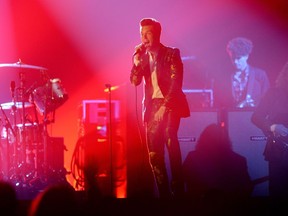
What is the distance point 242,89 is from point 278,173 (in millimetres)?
2237

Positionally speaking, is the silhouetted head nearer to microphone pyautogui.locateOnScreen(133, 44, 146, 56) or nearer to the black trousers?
the black trousers

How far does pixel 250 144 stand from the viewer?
6523 millimetres

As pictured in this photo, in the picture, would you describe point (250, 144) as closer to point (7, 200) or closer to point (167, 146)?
point (167, 146)

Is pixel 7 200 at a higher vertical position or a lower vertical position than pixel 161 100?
lower

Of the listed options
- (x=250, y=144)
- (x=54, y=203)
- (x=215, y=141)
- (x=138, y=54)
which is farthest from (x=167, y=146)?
(x=54, y=203)

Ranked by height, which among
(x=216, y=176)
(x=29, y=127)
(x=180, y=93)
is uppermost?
(x=180, y=93)

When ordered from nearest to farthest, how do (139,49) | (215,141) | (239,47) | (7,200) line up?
(7,200)
(139,49)
(215,141)
(239,47)

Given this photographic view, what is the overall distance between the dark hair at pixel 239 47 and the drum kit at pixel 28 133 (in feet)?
10.9

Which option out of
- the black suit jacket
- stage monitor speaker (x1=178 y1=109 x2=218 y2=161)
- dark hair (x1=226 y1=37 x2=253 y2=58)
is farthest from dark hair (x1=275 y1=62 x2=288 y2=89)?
dark hair (x1=226 y1=37 x2=253 y2=58)

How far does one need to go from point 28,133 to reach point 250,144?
355 centimetres

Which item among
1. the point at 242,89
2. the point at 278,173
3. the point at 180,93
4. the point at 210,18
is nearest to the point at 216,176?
the point at 278,173

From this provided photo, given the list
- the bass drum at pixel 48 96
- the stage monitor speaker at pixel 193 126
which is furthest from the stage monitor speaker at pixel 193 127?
the bass drum at pixel 48 96

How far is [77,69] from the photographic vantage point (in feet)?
31.6

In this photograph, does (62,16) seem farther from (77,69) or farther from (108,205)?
(108,205)
